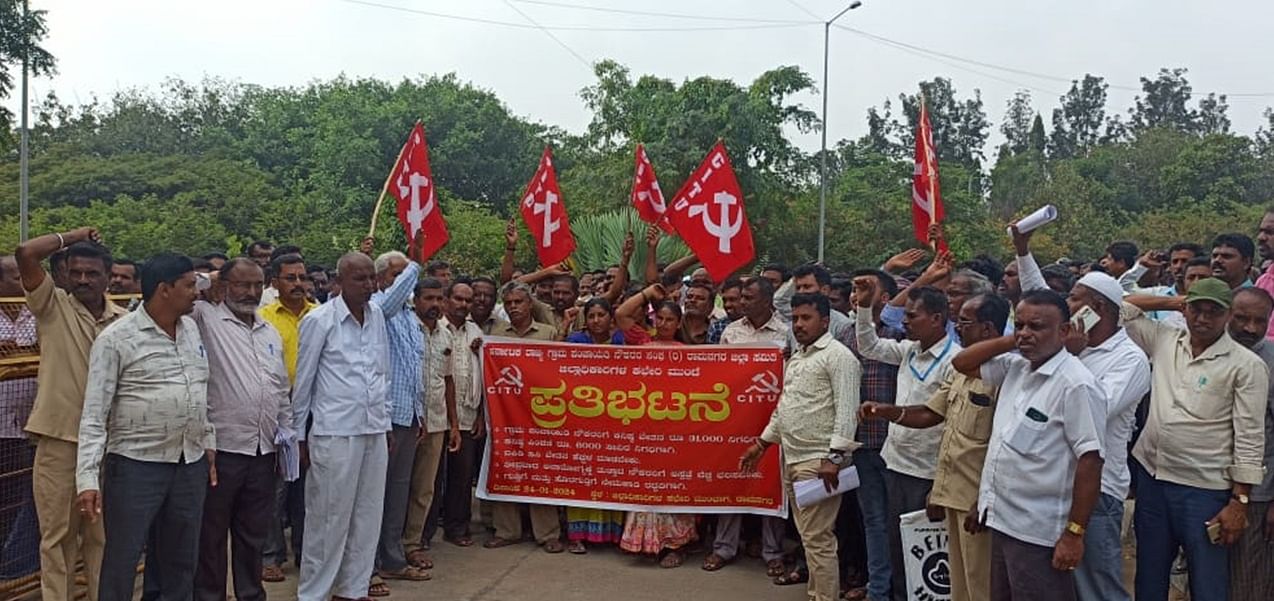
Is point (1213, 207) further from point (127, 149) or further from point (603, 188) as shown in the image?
point (127, 149)

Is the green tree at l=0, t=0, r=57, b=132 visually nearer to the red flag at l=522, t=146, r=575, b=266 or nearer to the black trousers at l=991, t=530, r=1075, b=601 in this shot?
the red flag at l=522, t=146, r=575, b=266

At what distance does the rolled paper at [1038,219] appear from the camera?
459 centimetres

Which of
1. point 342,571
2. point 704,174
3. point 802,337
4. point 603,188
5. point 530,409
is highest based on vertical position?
point 603,188

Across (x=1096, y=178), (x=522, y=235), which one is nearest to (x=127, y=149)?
(x=522, y=235)

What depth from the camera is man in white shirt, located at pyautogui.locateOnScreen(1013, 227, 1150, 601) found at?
13.2 feet

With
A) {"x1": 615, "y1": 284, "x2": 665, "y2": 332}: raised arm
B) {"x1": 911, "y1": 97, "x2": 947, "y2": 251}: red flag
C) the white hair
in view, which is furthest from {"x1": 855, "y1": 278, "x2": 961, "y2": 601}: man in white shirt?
the white hair

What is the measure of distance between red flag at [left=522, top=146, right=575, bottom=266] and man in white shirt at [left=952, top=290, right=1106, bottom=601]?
18.6 ft

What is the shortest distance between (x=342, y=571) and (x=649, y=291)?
2.71 metres

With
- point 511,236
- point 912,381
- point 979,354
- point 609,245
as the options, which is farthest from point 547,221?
point 609,245

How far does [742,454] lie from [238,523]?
3.13m

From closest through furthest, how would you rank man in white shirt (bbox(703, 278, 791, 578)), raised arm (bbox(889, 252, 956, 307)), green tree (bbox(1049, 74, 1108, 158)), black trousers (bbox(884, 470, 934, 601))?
1. black trousers (bbox(884, 470, 934, 601))
2. raised arm (bbox(889, 252, 956, 307))
3. man in white shirt (bbox(703, 278, 791, 578))
4. green tree (bbox(1049, 74, 1108, 158))

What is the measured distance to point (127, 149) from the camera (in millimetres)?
45562

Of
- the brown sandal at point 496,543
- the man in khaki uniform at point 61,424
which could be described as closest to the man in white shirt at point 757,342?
the brown sandal at point 496,543

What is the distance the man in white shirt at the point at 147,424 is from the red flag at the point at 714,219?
13.5 ft
